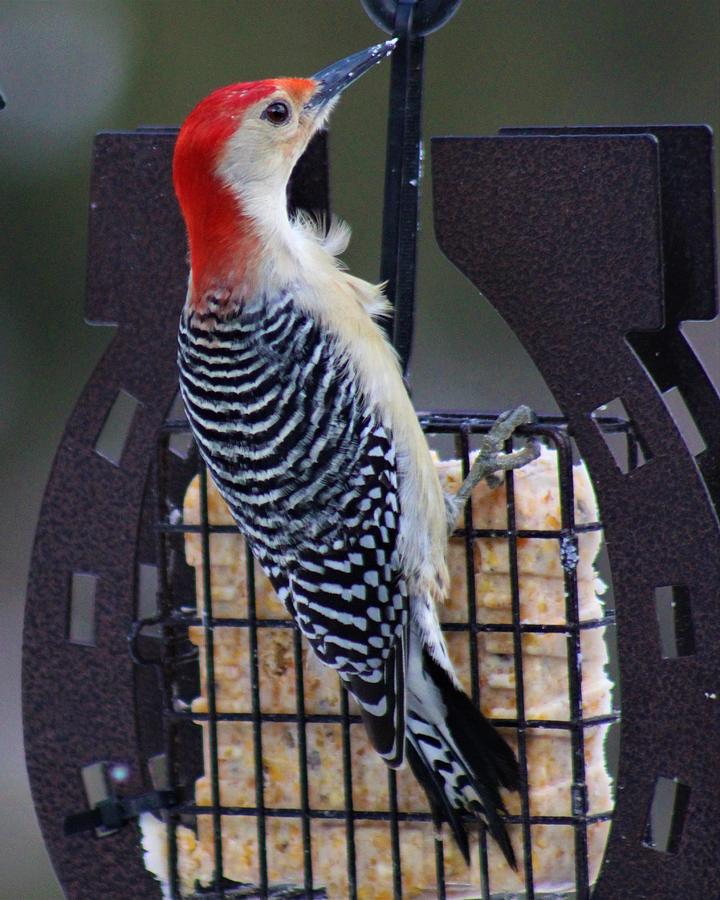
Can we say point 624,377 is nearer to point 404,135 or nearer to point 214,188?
point 404,135

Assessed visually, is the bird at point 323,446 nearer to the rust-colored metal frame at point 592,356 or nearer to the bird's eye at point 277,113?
the bird's eye at point 277,113

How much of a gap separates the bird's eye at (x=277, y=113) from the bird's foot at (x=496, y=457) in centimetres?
63

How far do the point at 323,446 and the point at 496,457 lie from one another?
0.96 ft

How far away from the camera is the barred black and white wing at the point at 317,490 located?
96.1 inches

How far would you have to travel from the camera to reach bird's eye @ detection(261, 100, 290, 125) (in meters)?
2.55

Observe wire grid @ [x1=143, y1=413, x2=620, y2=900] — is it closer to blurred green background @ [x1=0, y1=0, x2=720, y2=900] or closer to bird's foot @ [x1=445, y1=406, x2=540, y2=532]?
bird's foot @ [x1=445, y1=406, x2=540, y2=532]

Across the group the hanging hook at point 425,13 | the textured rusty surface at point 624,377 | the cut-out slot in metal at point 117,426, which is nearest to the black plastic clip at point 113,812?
the textured rusty surface at point 624,377

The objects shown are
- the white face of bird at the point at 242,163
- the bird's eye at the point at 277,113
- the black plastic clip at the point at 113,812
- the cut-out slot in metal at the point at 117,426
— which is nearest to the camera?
the white face of bird at the point at 242,163

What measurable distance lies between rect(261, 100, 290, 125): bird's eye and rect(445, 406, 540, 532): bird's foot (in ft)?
2.07

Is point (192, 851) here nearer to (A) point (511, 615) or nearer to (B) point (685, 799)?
(A) point (511, 615)

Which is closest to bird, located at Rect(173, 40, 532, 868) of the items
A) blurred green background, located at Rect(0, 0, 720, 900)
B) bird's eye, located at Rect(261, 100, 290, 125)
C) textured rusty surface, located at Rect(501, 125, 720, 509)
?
bird's eye, located at Rect(261, 100, 290, 125)

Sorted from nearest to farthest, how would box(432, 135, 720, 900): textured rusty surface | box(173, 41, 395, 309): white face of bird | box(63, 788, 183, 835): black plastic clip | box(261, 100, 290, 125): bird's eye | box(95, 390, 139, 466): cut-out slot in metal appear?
box(432, 135, 720, 900): textured rusty surface < box(173, 41, 395, 309): white face of bird < box(261, 100, 290, 125): bird's eye < box(63, 788, 183, 835): black plastic clip < box(95, 390, 139, 466): cut-out slot in metal

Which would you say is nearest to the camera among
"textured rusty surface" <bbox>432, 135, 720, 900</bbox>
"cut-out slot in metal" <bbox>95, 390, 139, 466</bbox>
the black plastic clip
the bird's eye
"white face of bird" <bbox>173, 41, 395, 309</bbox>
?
"textured rusty surface" <bbox>432, 135, 720, 900</bbox>

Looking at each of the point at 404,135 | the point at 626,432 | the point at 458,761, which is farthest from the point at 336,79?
the point at 458,761
